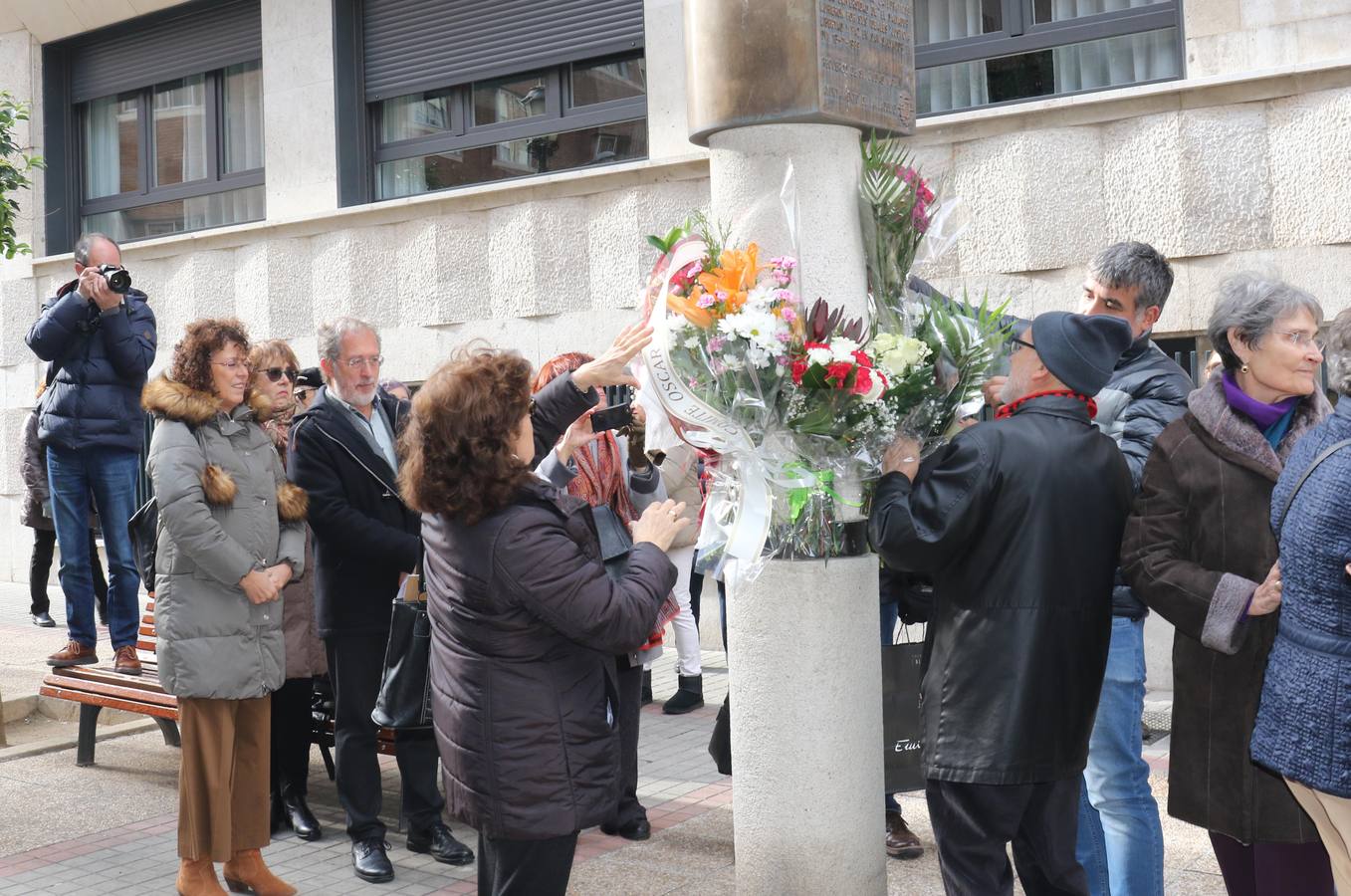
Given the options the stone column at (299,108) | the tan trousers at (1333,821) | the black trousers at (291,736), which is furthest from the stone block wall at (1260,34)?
the stone column at (299,108)

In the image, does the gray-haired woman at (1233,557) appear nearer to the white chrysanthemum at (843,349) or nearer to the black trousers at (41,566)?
the white chrysanthemum at (843,349)

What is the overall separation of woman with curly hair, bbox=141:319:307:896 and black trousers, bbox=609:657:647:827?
1.18 meters

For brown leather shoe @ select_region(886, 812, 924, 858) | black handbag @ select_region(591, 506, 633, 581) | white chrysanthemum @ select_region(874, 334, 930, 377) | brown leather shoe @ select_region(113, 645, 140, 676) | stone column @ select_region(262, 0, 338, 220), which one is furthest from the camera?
stone column @ select_region(262, 0, 338, 220)

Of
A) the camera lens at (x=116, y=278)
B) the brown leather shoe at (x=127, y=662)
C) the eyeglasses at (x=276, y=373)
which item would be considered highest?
the camera lens at (x=116, y=278)

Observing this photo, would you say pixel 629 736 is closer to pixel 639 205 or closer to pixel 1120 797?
pixel 1120 797

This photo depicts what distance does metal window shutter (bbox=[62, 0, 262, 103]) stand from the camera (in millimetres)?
11773

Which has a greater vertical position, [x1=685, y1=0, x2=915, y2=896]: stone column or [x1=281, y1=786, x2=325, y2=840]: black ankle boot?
[x1=685, y1=0, x2=915, y2=896]: stone column

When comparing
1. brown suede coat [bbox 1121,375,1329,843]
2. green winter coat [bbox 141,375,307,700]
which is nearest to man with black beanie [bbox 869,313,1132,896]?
brown suede coat [bbox 1121,375,1329,843]

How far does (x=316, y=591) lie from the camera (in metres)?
5.15

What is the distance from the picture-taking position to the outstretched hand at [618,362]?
13.3 ft

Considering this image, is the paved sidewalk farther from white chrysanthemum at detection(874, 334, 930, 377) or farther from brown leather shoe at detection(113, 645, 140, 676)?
white chrysanthemum at detection(874, 334, 930, 377)

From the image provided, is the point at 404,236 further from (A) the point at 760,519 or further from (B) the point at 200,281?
(A) the point at 760,519

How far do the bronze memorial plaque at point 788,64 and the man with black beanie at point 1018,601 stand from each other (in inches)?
36.7

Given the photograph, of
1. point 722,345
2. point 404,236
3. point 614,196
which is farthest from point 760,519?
point 404,236
